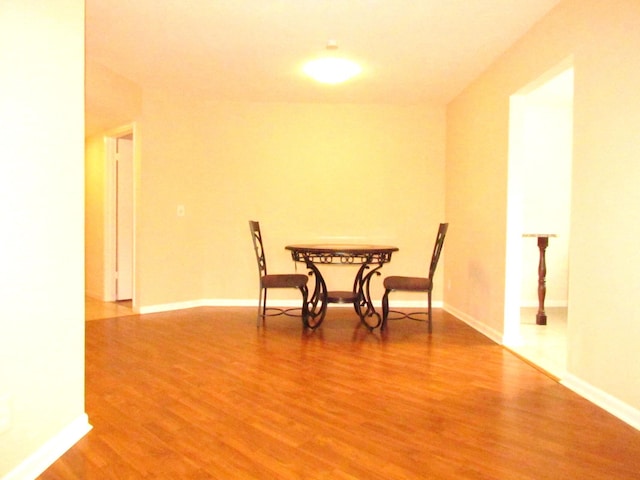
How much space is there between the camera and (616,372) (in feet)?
7.31

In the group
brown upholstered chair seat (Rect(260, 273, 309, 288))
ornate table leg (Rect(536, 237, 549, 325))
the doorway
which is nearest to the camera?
brown upholstered chair seat (Rect(260, 273, 309, 288))

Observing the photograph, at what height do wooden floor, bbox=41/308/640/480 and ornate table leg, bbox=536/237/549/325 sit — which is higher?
ornate table leg, bbox=536/237/549/325

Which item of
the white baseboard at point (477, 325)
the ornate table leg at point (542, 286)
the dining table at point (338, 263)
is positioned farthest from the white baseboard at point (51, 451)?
the ornate table leg at point (542, 286)

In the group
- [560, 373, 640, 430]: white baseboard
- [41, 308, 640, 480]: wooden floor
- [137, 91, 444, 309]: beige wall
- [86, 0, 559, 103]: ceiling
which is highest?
[86, 0, 559, 103]: ceiling

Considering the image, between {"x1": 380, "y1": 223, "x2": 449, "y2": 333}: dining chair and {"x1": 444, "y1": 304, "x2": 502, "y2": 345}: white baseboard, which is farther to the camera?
{"x1": 380, "y1": 223, "x2": 449, "y2": 333}: dining chair

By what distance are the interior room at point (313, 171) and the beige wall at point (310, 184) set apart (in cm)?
2

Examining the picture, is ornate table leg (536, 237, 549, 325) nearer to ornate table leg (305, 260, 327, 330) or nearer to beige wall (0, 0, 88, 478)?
ornate table leg (305, 260, 327, 330)

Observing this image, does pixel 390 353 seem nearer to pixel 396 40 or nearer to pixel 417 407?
pixel 417 407

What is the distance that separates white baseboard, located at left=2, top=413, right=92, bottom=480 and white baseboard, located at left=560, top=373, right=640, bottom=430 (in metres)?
2.51

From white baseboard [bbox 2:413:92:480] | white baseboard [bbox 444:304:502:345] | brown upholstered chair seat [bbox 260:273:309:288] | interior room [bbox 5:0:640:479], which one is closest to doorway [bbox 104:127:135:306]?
interior room [bbox 5:0:640:479]

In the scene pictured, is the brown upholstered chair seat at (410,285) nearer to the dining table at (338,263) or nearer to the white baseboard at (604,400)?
the dining table at (338,263)

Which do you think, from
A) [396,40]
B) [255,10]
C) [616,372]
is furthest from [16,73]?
[616,372]

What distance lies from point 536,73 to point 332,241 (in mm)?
2811

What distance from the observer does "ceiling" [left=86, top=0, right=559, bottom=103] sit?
2920 mm
